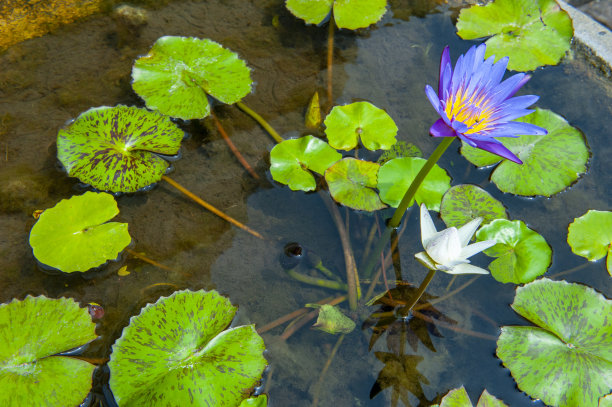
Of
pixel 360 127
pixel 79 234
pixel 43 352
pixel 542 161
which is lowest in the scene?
pixel 43 352

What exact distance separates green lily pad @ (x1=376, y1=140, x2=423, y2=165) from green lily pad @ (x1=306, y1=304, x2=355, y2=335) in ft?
2.73

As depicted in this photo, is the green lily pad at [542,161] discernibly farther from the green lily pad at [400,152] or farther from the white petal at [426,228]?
the white petal at [426,228]

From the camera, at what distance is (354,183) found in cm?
230

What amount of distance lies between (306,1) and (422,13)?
2.60ft

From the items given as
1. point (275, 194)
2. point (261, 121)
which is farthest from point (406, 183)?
point (261, 121)

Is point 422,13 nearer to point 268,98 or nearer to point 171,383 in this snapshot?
point 268,98

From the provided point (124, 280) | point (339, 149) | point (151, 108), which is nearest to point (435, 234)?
point (339, 149)

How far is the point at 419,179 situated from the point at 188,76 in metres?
1.43

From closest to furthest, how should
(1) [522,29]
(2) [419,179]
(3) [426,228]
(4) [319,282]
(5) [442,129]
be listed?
(5) [442,129]
(3) [426,228]
(2) [419,179]
(4) [319,282]
(1) [522,29]

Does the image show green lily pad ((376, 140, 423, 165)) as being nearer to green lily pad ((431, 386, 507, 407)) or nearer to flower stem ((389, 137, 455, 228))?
flower stem ((389, 137, 455, 228))

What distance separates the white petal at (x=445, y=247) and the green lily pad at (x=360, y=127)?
0.93 metres

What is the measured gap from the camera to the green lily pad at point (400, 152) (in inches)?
96.0

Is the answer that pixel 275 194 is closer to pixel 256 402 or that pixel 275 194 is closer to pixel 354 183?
pixel 354 183

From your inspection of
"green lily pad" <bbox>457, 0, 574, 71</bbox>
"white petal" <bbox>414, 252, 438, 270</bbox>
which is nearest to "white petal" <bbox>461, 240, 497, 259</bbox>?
"white petal" <bbox>414, 252, 438, 270</bbox>
